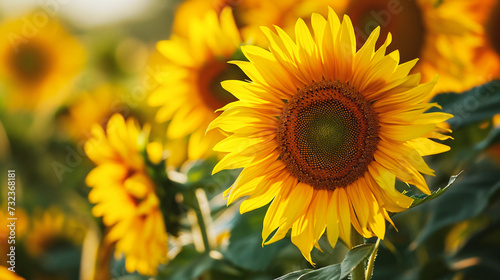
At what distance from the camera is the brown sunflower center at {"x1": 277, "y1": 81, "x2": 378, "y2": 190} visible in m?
0.54

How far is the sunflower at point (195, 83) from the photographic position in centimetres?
90

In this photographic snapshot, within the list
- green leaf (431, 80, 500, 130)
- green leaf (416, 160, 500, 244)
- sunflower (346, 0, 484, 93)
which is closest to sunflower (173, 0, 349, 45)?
sunflower (346, 0, 484, 93)

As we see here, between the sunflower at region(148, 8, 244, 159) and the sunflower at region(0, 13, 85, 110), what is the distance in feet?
2.57

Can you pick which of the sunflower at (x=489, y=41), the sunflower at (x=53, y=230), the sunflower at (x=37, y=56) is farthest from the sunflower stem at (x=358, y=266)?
the sunflower at (x=37, y=56)

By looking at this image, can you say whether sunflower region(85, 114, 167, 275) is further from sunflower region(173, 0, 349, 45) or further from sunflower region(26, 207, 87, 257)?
sunflower region(26, 207, 87, 257)

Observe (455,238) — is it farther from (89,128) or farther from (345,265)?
(89,128)

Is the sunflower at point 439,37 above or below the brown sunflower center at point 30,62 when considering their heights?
below

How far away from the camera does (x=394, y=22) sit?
0.92 meters


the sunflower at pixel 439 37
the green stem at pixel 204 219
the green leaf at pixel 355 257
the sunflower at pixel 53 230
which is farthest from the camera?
the sunflower at pixel 53 230

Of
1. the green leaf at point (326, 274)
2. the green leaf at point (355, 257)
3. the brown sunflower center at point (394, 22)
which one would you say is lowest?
the green leaf at point (326, 274)

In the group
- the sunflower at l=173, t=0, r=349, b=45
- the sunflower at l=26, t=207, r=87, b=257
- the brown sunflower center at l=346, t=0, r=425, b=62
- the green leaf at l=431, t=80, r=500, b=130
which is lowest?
the sunflower at l=26, t=207, r=87, b=257

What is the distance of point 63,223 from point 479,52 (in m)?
1.05

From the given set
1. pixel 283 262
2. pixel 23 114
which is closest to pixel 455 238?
pixel 283 262

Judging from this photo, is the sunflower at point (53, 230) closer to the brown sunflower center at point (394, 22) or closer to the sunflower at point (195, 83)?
the sunflower at point (195, 83)
